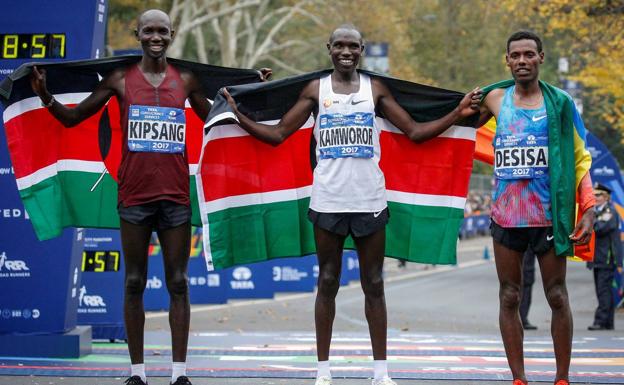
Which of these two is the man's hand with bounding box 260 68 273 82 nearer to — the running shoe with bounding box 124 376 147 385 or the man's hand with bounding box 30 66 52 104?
the man's hand with bounding box 30 66 52 104

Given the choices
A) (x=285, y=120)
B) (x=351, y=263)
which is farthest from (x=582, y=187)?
(x=351, y=263)

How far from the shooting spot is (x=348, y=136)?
8.47 m

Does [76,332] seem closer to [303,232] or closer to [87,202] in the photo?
[87,202]

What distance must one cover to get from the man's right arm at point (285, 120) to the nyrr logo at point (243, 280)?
17.3 m

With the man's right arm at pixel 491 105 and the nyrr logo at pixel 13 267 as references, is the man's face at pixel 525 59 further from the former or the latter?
the nyrr logo at pixel 13 267

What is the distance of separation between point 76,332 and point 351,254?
18.7m

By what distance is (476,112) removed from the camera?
891 cm

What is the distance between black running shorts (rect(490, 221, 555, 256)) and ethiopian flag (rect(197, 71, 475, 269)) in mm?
1017

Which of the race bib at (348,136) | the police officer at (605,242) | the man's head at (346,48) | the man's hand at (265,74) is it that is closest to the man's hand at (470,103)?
the race bib at (348,136)

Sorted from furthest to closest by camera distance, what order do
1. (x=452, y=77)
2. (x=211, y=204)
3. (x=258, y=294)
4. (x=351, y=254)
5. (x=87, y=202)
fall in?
(x=452, y=77)
(x=351, y=254)
(x=258, y=294)
(x=87, y=202)
(x=211, y=204)

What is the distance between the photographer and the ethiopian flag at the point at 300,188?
30.4ft

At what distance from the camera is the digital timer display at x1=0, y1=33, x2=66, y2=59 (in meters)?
11.7

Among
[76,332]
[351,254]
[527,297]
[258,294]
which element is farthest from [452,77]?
[76,332]

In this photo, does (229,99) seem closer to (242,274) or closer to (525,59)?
(525,59)
